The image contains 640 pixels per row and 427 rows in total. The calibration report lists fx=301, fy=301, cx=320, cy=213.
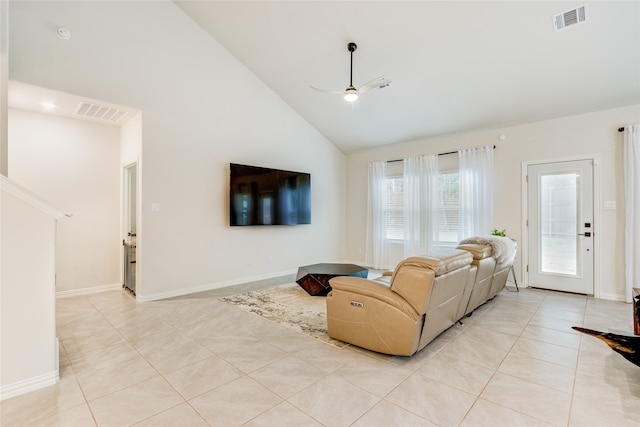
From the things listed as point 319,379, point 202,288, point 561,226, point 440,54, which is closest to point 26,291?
point 319,379

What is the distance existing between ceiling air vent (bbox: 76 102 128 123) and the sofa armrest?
13.4ft

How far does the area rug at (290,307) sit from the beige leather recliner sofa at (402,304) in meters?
0.34

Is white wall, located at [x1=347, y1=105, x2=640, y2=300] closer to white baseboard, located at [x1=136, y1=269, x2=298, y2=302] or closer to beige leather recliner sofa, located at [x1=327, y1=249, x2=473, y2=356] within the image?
beige leather recliner sofa, located at [x1=327, y1=249, x2=473, y2=356]

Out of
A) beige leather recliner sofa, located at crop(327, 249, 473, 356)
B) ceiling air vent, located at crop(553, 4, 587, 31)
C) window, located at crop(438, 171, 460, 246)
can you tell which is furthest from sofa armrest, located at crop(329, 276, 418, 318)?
window, located at crop(438, 171, 460, 246)

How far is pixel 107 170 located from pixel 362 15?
467 cm

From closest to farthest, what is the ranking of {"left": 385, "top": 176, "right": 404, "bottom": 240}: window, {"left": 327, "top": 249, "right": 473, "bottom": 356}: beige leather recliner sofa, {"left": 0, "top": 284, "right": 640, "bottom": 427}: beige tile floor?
{"left": 0, "top": 284, "right": 640, "bottom": 427}: beige tile floor → {"left": 327, "top": 249, "right": 473, "bottom": 356}: beige leather recliner sofa → {"left": 385, "top": 176, "right": 404, "bottom": 240}: window

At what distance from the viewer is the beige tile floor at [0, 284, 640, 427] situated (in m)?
1.85

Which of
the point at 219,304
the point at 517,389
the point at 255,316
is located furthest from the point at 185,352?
the point at 517,389

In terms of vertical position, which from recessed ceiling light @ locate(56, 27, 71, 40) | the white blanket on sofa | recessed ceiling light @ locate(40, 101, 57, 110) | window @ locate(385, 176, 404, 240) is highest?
recessed ceiling light @ locate(56, 27, 71, 40)

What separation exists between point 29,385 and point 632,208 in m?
6.85

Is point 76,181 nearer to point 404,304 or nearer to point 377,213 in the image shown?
point 404,304

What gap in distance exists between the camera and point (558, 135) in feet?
15.9

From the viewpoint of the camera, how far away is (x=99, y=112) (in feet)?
14.6

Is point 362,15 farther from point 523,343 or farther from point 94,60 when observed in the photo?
point 523,343
